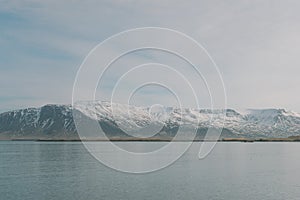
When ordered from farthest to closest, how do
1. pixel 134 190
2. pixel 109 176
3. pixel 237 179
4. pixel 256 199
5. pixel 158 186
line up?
1. pixel 109 176
2. pixel 237 179
3. pixel 158 186
4. pixel 134 190
5. pixel 256 199

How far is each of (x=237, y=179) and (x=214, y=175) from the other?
699 cm

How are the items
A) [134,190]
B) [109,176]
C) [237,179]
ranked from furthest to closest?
[109,176], [237,179], [134,190]

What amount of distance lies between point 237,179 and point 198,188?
15421mm

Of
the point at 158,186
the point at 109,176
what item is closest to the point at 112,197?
the point at 158,186

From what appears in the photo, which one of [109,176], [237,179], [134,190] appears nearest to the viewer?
[134,190]

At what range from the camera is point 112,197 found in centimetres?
5600

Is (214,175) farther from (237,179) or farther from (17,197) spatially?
(17,197)

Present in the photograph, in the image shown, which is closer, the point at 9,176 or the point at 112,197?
the point at 112,197

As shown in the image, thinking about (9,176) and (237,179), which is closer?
(237,179)

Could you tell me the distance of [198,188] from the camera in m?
63.8

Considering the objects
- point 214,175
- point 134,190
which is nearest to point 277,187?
point 214,175

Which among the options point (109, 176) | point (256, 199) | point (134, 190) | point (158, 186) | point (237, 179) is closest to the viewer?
point (256, 199)

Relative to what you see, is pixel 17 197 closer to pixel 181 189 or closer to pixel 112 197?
pixel 112 197

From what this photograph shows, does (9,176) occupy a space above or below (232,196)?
above
